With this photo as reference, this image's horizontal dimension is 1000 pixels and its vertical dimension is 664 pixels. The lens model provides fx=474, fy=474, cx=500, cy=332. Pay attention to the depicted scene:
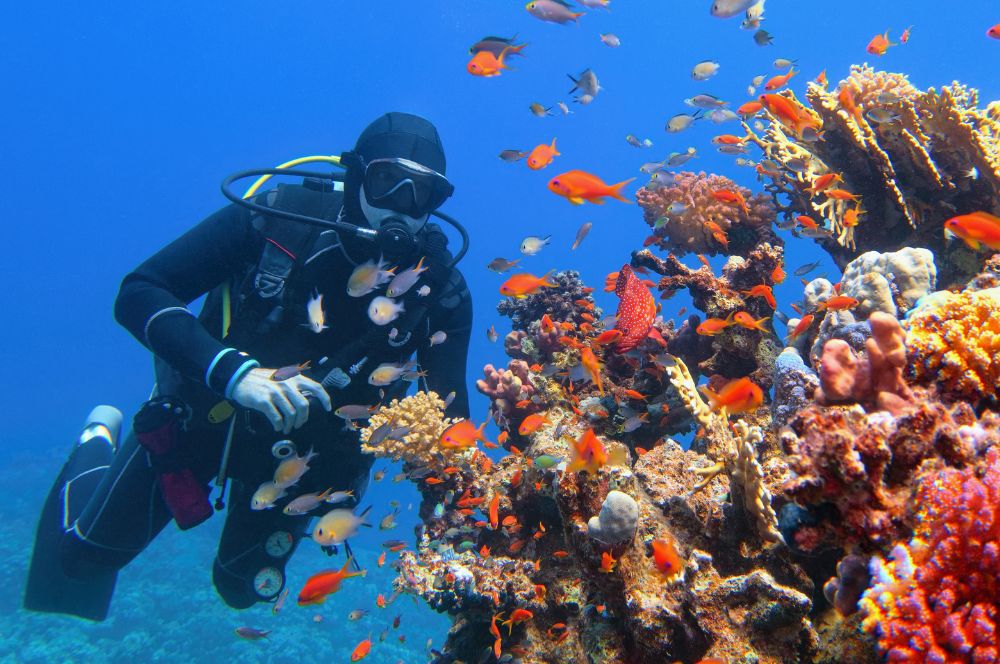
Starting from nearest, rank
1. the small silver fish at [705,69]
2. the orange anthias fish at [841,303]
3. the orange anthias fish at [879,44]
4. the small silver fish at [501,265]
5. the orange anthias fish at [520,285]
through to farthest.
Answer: the orange anthias fish at [841,303] → the orange anthias fish at [520,285] → the small silver fish at [501,265] → the orange anthias fish at [879,44] → the small silver fish at [705,69]

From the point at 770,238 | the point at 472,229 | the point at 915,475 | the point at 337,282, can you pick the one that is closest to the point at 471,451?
the point at 337,282

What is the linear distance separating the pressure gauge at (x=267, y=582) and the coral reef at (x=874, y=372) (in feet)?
21.1

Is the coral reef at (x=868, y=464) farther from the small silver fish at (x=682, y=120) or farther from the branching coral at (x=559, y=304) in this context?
the small silver fish at (x=682, y=120)

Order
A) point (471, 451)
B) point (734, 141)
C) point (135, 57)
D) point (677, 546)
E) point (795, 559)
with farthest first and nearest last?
point (135, 57), point (734, 141), point (471, 451), point (677, 546), point (795, 559)

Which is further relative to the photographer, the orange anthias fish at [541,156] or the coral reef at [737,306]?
the orange anthias fish at [541,156]

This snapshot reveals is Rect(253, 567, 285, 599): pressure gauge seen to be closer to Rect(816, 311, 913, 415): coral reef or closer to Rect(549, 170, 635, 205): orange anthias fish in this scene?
Rect(549, 170, 635, 205): orange anthias fish

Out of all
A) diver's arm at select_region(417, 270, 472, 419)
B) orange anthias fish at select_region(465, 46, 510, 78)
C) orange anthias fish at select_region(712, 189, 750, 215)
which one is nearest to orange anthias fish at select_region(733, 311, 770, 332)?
orange anthias fish at select_region(712, 189, 750, 215)

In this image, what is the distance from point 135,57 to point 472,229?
106 metres

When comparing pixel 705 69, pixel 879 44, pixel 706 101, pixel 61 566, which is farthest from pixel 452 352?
pixel 879 44

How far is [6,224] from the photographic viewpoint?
386 feet

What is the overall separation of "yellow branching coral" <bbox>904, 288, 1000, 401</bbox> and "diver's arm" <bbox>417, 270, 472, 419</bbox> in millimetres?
4295

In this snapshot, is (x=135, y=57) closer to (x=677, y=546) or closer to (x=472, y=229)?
(x=472, y=229)

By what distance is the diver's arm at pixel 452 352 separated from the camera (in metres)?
5.87

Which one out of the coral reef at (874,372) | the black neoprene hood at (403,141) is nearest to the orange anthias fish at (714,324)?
the coral reef at (874,372)
